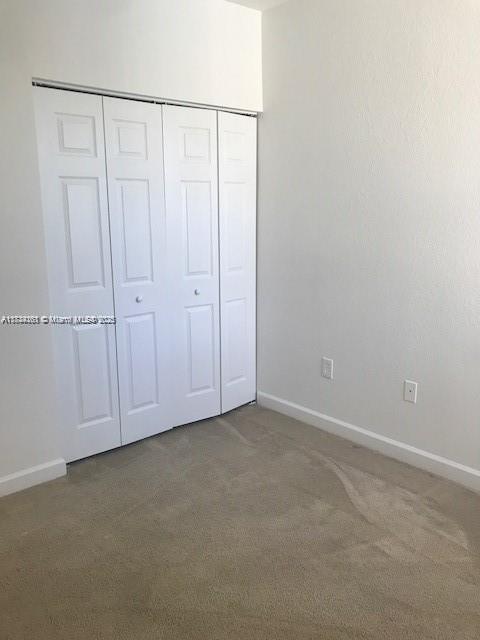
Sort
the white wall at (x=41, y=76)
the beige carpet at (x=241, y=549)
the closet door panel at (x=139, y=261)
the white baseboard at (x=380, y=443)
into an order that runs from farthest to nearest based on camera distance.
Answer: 1. the closet door panel at (x=139, y=261)
2. the white baseboard at (x=380, y=443)
3. the white wall at (x=41, y=76)
4. the beige carpet at (x=241, y=549)

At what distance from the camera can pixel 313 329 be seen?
326 centimetres

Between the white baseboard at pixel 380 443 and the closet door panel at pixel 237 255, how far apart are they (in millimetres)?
247

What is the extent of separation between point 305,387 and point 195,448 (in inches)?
30.9

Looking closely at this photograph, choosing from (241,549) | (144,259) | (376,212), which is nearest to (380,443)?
(241,549)

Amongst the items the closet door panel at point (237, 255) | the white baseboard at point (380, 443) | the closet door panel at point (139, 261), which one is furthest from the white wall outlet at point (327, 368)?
the closet door panel at point (139, 261)

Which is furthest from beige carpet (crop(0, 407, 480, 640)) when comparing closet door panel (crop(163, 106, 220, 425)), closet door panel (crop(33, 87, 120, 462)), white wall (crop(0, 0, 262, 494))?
closet door panel (crop(163, 106, 220, 425))

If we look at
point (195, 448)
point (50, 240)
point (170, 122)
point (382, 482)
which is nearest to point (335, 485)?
point (382, 482)

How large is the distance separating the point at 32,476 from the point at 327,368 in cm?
169

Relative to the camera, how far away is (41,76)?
2420 mm

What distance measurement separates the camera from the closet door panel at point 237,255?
3250 mm

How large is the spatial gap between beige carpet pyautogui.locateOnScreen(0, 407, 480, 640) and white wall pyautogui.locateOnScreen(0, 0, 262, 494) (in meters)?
0.36

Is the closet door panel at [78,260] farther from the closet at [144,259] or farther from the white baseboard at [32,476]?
the white baseboard at [32,476]

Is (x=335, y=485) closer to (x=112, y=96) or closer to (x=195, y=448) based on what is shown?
(x=195, y=448)

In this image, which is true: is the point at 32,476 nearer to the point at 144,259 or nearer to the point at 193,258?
the point at 144,259
